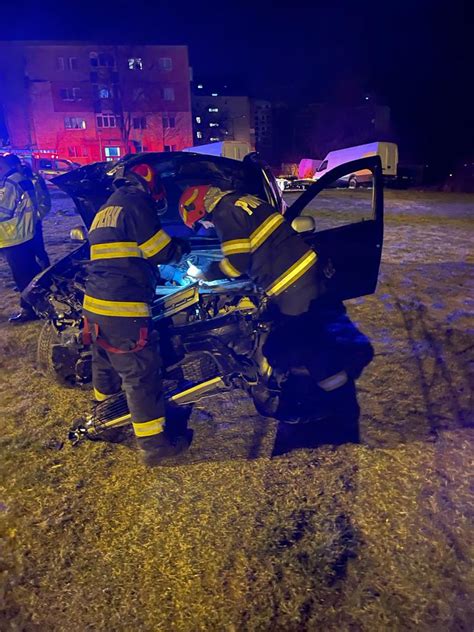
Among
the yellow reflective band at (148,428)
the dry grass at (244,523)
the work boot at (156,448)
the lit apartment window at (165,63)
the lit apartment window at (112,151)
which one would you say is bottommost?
the dry grass at (244,523)

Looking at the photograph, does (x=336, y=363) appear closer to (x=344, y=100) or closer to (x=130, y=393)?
(x=130, y=393)

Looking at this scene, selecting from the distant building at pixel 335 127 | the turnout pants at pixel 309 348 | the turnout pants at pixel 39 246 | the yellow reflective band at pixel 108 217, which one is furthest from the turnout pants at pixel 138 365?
the distant building at pixel 335 127

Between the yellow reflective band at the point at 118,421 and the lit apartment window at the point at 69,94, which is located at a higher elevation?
the lit apartment window at the point at 69,94

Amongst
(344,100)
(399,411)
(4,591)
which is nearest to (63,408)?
(4,591)

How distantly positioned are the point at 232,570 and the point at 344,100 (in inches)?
1817

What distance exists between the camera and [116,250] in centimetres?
275

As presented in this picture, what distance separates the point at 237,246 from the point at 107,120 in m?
38.9

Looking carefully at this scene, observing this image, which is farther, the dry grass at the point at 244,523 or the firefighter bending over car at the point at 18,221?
the firefighter bending over car at the point at 18,221

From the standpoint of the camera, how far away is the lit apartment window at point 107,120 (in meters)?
36.8

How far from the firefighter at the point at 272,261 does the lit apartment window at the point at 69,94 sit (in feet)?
126

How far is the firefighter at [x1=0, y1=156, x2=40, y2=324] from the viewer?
17.8ft

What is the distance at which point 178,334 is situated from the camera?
130 inches

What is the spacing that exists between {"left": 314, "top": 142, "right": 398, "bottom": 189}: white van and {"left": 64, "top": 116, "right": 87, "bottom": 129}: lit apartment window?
22402mm

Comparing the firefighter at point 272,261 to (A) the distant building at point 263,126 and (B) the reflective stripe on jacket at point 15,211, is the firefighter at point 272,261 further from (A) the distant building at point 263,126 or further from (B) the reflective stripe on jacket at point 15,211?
(A) the distant building at point 263,126
